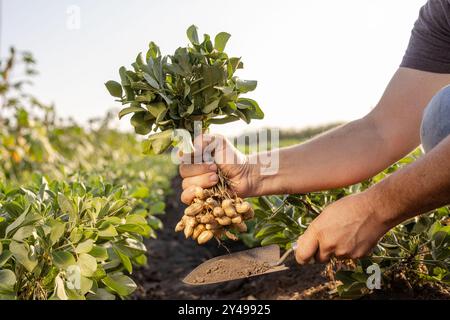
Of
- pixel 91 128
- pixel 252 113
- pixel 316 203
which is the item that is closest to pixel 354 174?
pixel 316 203

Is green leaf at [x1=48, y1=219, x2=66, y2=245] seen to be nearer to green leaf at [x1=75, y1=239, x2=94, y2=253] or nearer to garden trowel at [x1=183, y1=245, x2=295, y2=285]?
green leaf at [x1=75, y1=239, x2=94, y2=253]

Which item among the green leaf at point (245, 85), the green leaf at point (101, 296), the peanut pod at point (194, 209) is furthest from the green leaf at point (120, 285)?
the green leaf at point (245, 85)

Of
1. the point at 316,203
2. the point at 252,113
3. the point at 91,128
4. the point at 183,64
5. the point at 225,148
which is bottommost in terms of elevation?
the point at 91,128

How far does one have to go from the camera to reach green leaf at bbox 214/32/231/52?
1.79 metres

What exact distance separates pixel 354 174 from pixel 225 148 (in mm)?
549

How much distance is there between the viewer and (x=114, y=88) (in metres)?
1.80

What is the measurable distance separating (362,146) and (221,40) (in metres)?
0.75

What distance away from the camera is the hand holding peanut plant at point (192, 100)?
68.8 inches

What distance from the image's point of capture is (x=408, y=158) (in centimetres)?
261

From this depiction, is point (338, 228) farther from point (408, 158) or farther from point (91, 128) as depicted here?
point (91, 128)

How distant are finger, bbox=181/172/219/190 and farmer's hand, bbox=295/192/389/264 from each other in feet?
1.27

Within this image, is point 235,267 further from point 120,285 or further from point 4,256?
point 4,256

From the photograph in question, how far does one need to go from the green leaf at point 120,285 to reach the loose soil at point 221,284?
0.26 m

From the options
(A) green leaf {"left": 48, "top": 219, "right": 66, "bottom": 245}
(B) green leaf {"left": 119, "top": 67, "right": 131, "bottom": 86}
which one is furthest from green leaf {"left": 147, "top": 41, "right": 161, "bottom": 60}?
(A) green leaf {"left": 48, "top": 219, "right": 66, "bottom": 245}
